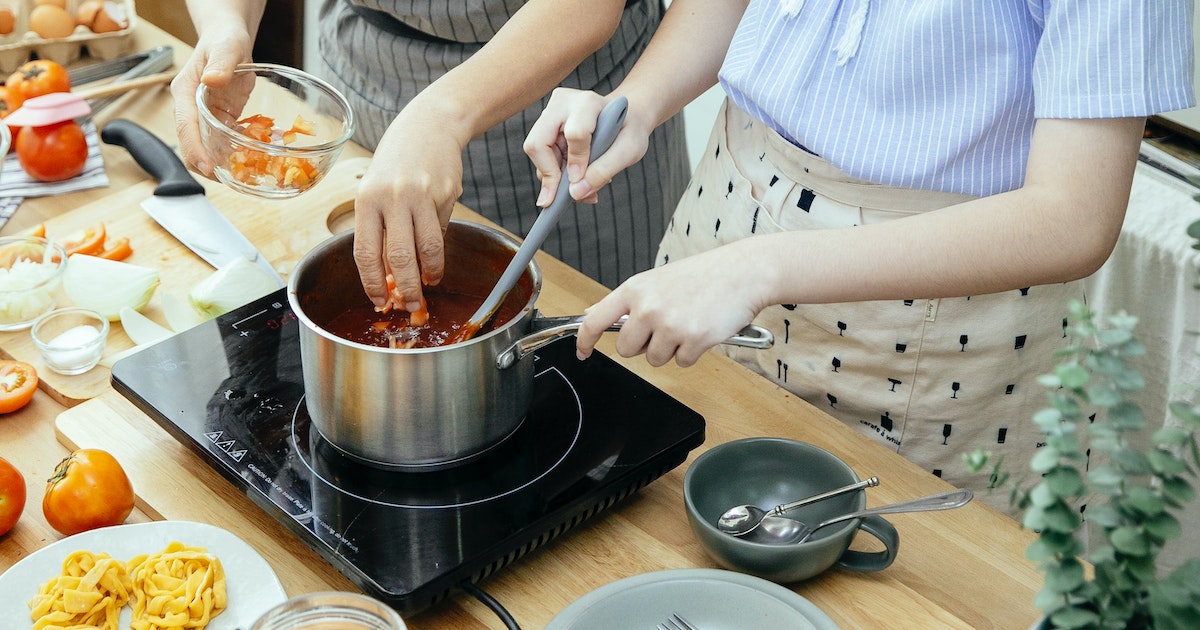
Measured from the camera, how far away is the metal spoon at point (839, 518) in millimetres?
882

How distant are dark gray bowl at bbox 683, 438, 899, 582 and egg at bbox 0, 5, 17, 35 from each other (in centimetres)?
171

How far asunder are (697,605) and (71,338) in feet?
2.68

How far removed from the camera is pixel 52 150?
5.29 feet

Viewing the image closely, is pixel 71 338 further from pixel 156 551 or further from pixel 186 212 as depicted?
pixel 156 551

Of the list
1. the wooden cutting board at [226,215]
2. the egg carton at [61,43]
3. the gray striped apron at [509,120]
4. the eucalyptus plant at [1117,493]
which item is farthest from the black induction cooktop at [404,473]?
the egg carton at [61,43]

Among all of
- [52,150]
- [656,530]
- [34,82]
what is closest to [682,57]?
[656,530]

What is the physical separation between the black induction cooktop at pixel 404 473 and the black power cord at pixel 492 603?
0.03 feet

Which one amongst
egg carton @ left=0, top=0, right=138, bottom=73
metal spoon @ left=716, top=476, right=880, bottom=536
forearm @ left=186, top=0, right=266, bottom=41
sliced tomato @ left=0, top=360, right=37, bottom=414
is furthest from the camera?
egg carton @ left=0, top=0, right=138, bottom=73

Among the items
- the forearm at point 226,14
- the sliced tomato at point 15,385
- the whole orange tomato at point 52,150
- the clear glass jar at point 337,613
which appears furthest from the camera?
the whole orange tomato at point 52,150

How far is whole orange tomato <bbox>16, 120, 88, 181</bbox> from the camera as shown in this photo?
5.29ft

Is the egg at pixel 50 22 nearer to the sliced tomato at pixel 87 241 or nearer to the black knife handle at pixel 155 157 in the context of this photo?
the black knife handle at pixel 155 157

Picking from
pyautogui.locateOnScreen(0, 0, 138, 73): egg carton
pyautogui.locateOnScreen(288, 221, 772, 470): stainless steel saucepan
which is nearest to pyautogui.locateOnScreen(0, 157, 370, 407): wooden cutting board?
pyautogui.locateOnScreen(288, 221, 772, 470): stainless steel saucepan

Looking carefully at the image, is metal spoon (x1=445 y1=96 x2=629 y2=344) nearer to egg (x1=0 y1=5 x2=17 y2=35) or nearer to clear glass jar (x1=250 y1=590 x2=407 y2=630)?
clear glass jar (x1=250 y1=590 x2=407 y2=630)

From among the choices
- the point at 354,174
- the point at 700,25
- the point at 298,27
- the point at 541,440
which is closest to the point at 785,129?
the point at 700,25
